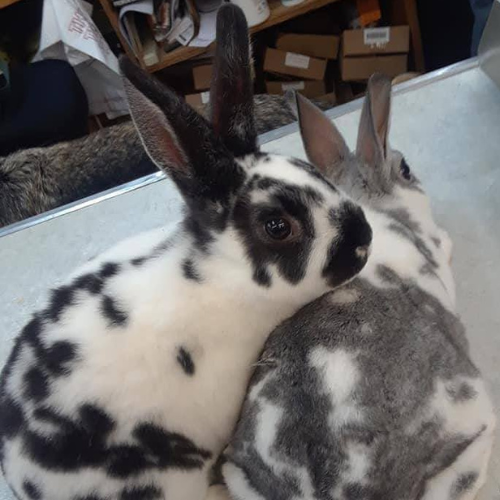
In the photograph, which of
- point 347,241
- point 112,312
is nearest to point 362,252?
point 347,241

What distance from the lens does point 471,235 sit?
1.19 metres

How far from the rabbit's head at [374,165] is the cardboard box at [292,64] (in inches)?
49.8

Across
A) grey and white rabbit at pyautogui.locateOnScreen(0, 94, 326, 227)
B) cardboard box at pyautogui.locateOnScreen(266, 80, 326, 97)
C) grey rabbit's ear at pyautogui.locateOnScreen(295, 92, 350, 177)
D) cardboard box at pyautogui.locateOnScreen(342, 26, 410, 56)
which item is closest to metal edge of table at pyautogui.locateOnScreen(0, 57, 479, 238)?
grey and white rabbit at pyautogui.locateOnScreen(0, 94, 326, 227)

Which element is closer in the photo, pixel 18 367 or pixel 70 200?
pixel 18 367

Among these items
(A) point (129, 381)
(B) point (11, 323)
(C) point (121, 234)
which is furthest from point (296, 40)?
(A) point (129, 381)

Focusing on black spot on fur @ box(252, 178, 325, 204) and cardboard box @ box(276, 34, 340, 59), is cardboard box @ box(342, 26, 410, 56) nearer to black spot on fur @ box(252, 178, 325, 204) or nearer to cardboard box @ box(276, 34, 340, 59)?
cardboard box @ box(276, 34, 340, 59)

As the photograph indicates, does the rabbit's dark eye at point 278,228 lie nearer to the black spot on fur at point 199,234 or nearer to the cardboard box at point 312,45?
the black spot on fur at point 199,234

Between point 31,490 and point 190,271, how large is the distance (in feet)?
1.22

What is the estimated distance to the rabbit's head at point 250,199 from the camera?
0.80 meters

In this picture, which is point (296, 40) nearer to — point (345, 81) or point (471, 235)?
point (345, 81)

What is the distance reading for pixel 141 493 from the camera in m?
0.87

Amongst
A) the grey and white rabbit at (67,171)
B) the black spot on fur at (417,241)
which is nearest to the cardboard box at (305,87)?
the grey and white rabbit at (67,171)

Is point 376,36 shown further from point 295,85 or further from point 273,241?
point 273,241

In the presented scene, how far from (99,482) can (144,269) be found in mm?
300
